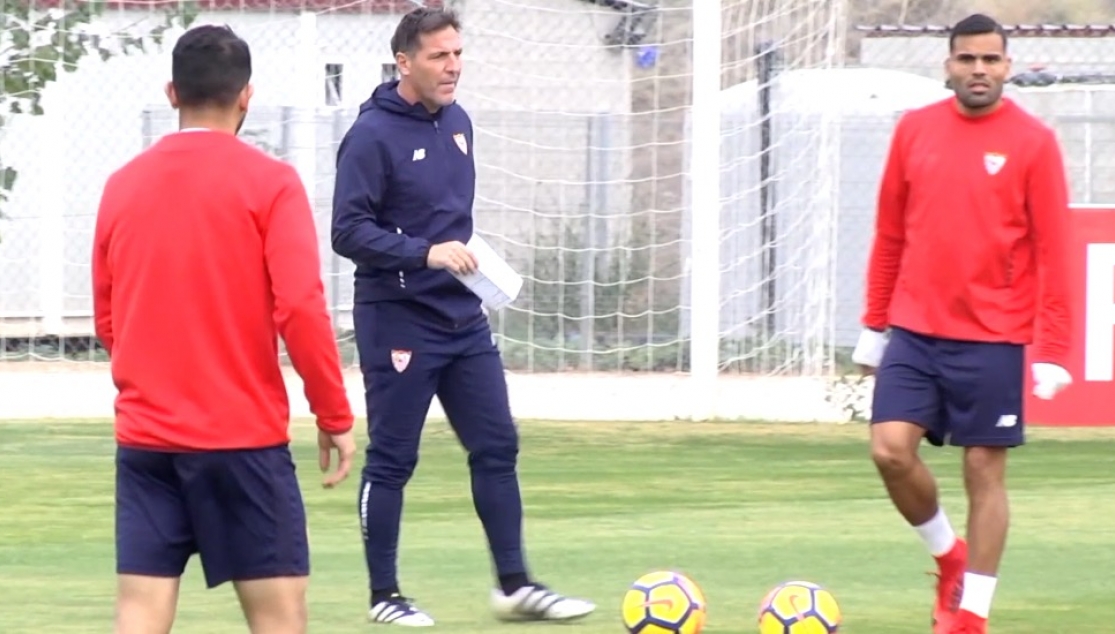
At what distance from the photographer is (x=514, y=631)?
284 inches

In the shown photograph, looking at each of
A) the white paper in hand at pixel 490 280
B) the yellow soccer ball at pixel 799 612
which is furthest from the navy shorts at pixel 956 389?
the white paper in hand at pixel 490 280

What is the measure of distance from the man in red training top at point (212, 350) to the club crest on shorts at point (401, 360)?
81.7 inches

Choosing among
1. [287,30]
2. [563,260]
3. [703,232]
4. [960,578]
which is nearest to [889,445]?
[960,578]

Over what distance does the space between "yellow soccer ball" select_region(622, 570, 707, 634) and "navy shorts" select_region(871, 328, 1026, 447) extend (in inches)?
33.1

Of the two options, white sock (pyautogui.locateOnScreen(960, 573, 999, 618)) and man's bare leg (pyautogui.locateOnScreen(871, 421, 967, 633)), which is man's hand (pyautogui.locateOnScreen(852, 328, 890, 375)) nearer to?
man's bare leg (pyautogui.locateOnScreen(871, 421, 967, 633))

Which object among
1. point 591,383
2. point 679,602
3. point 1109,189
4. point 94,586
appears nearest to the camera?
point 679,602

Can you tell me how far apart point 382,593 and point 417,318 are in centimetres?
92

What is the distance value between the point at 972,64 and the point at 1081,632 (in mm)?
1881

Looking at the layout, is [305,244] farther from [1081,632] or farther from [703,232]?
[703,232]

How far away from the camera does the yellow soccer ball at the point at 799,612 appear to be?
260 inches

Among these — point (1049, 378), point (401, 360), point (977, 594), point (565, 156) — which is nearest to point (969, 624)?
point (977, 594)

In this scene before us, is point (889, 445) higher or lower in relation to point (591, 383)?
higher

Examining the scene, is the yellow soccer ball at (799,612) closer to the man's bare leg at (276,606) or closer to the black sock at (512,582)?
the black sock at (512,582)

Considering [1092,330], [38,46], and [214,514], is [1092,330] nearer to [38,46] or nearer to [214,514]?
[38,46]
